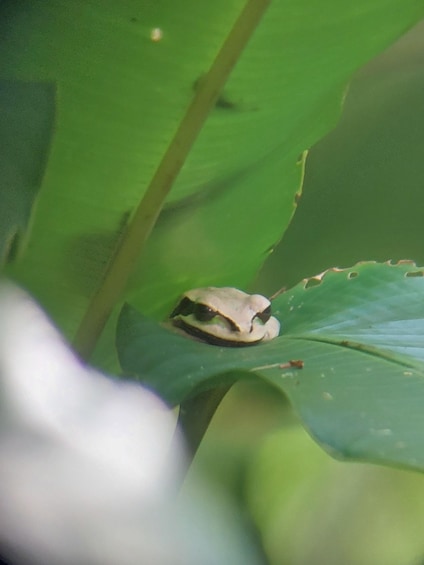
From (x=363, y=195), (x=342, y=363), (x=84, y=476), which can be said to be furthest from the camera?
(x=363, y=195)

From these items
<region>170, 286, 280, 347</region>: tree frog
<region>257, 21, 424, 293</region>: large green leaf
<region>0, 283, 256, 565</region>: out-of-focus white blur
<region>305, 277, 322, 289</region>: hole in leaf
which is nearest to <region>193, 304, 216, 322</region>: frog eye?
<region>170, 286, 280, 347</region>: tree frog

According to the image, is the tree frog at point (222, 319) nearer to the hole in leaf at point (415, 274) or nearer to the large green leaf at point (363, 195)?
→ the hole in leaf at point (415, 274)

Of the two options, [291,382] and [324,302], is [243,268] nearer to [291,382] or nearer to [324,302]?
[324,302]

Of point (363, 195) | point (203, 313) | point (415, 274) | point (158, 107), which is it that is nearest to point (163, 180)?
point (158, 107)

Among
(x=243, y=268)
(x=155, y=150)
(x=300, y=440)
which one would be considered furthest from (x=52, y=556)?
(x=300, y=440)

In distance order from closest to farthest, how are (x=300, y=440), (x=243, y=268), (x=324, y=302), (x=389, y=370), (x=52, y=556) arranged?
(x=52, y=556), (x=389, y=370), (x=324, y=302), (x=243, y=268), (x=300, y=440)

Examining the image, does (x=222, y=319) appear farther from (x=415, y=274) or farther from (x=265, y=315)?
(x=415, y=274)
